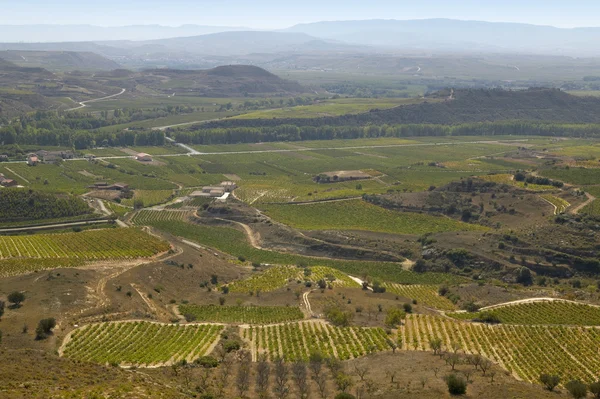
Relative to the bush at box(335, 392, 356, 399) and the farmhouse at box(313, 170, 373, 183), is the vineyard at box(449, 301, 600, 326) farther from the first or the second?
the farmhouse at box(313, 170, 373, 183)

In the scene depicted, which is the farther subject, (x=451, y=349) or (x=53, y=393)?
(x=451, y=349)

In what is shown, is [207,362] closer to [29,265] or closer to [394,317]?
[394,317]

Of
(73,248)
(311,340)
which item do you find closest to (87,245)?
(73,248)

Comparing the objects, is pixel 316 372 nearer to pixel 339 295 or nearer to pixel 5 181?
pixel 339 295

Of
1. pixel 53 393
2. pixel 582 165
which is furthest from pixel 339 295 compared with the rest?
pixel 582 165

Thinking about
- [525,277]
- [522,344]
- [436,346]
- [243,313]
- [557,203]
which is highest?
[436,346]
